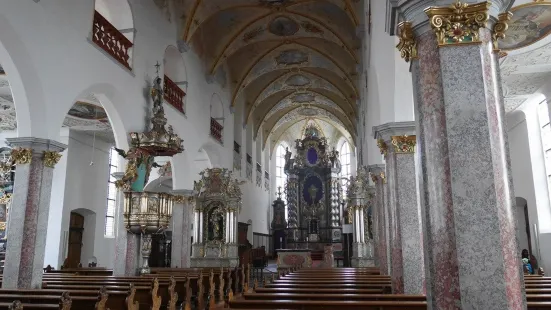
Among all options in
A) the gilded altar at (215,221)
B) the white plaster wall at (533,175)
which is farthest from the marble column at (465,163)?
the gilded altar at (215,221)

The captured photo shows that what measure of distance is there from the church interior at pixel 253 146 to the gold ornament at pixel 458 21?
1 cm

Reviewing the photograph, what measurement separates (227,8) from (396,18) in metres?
12.2

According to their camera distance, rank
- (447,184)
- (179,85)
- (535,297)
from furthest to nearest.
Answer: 1. (179,85)
2. (535,297)
3. (447,184)

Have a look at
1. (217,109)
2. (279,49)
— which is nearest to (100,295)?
(217,109)

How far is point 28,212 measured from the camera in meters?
8.00

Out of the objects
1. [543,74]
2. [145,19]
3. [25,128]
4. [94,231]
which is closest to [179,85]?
[145,19]

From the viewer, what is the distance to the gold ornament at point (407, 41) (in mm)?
3953

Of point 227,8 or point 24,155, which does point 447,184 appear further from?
point 227,8

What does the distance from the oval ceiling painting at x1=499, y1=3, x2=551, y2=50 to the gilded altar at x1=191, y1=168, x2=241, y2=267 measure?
10584 mm

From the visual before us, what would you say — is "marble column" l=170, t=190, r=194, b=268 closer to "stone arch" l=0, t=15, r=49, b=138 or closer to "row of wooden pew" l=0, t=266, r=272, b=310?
"row of wooden pew" l=0, t=266, r=272, b=310

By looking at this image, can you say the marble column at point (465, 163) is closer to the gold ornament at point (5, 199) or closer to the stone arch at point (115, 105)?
the stone arch at point (115, 105)

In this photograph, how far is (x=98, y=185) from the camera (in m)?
17.0

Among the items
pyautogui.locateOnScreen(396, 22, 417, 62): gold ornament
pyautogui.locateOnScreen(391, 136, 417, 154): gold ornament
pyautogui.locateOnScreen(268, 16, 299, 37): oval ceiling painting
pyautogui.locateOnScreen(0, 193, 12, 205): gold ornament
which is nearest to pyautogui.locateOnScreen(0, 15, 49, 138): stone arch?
pyautogui.locateOnScreen(391, 136, 417, 154): gold ornament

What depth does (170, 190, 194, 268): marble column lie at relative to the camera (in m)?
14.5
